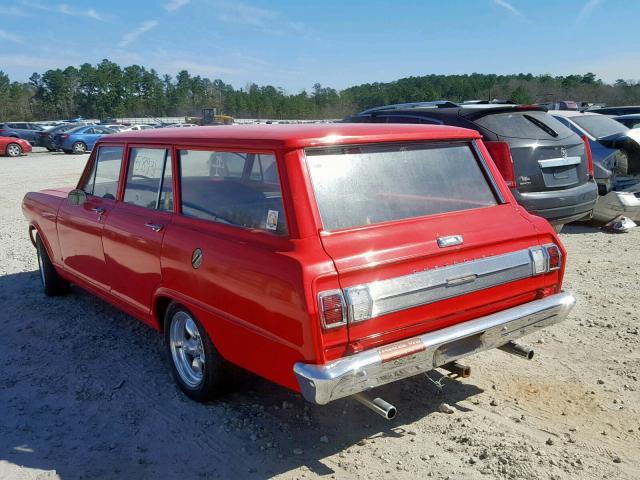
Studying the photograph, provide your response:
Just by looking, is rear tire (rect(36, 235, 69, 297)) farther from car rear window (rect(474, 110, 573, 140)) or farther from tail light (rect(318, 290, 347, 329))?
car rear window (rect(474, 110, 573, 140))

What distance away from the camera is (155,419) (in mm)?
3480

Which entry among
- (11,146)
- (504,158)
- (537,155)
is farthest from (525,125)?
(11,146)

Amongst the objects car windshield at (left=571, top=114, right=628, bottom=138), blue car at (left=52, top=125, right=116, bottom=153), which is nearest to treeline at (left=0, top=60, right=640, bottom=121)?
blue car at (left=52, top=125, right=116, bottom=153)

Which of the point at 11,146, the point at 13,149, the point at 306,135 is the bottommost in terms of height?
the point at 13,149

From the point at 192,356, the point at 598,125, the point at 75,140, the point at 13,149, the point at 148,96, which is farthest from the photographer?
the point at 148,96

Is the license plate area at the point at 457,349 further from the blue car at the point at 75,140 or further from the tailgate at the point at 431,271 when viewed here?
the blue car at the point at 75,140

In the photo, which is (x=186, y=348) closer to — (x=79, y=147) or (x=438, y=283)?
(x=438, y=283)

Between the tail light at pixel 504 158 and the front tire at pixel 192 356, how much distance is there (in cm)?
369

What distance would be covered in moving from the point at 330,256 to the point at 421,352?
678 mm

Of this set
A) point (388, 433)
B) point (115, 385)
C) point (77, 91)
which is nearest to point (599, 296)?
point (388, 433)

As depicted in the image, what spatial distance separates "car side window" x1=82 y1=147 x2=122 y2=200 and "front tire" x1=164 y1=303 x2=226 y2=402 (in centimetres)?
128

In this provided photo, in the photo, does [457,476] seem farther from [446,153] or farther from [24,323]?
[24,323]

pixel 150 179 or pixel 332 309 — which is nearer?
pixel 332 309

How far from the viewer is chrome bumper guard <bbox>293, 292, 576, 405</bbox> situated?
260 centimetres
